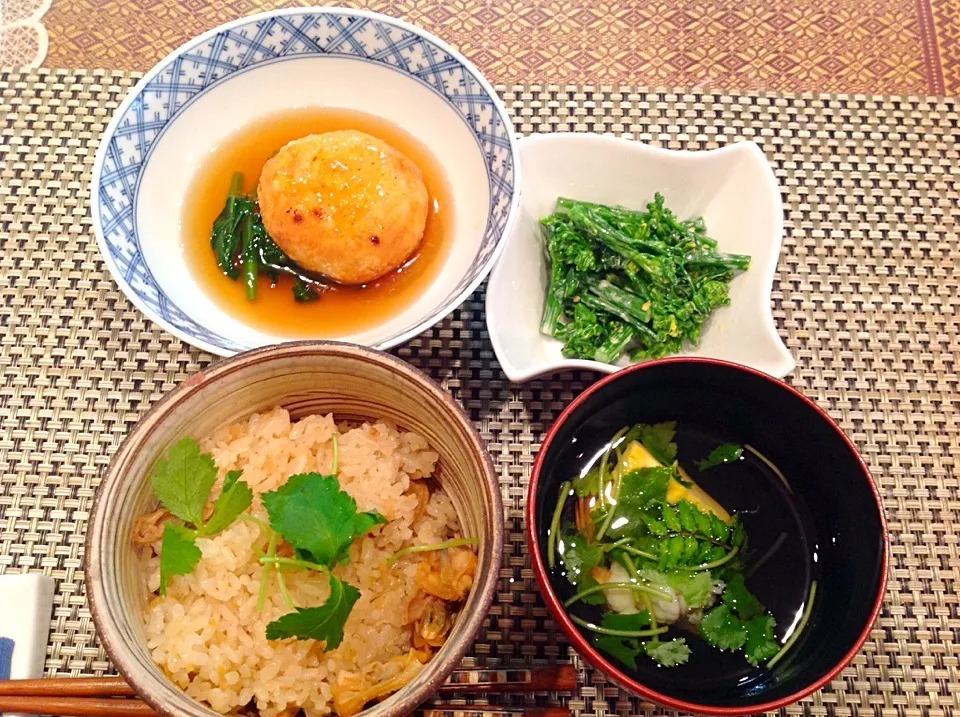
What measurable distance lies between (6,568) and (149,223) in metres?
0.81

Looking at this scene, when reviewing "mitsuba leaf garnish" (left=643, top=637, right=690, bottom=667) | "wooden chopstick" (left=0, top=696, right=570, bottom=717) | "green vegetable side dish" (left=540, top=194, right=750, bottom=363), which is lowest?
"wooden chopstick" (left=0, top=696, right=570, bottom=717)

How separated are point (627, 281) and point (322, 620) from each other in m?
1.04

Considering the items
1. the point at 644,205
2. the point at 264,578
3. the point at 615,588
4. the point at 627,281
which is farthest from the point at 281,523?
the point at 644,205

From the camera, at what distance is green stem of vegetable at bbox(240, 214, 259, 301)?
67.7 inches

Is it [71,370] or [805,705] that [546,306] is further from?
[71,370]

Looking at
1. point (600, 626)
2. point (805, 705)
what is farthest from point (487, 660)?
point (805, 705)

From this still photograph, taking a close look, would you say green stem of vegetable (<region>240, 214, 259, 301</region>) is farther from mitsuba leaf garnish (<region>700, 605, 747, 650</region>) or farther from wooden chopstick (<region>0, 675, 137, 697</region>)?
mitsuba leaf garnish (<region>700, 605, 747, 650</region>)

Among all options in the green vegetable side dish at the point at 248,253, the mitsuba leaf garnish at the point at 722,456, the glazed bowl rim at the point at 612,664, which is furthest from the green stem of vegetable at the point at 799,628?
the green vegetable side dish at the point at 248,253

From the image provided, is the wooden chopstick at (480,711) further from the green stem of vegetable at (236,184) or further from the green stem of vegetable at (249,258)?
the green stem of vegetable at (236,184)

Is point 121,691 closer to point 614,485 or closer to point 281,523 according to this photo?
point 281,523

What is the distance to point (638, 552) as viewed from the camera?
1.26m

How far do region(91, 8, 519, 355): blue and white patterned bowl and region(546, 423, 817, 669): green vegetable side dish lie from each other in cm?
49

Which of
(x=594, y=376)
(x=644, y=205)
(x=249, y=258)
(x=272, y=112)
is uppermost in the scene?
(x=272, y=112)

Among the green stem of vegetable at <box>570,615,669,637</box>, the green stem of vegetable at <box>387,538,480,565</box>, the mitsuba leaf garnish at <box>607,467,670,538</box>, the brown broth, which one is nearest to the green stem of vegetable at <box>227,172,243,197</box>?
the brown broth
